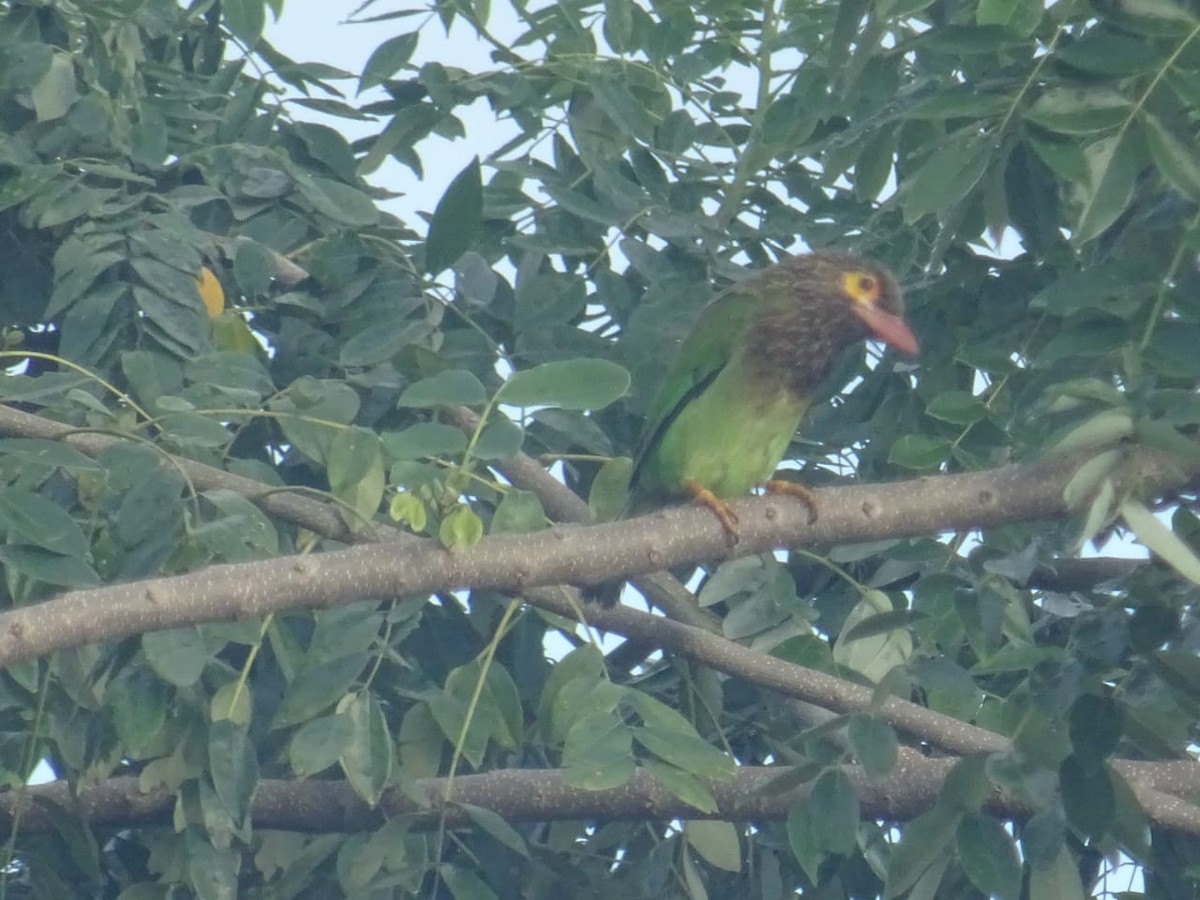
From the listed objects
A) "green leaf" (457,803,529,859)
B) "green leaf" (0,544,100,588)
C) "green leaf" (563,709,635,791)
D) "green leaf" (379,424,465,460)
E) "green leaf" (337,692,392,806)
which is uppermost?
"green leaf" (379,424,465,460)

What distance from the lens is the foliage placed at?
2.66m

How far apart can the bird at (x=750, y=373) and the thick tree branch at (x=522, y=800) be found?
79 centimetres

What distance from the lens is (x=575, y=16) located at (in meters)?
4.22

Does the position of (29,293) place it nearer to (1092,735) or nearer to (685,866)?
(685,866)

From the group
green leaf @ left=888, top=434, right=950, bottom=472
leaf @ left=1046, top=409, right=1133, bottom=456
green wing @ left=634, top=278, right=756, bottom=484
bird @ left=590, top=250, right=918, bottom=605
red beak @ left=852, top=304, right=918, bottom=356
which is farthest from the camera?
green wing @ left=634, top=278, right=756, bottom=484

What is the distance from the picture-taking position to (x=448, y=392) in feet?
9.04

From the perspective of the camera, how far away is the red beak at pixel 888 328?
144 inches

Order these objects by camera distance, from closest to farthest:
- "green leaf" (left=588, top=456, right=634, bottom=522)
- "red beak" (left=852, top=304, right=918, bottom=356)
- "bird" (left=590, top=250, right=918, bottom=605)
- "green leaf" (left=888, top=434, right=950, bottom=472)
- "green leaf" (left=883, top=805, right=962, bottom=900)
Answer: "green leaf" (left=883, top=805, right=962, bottom=900), "green leaf" (left=888, top=434, right=950, bottom=472), "green leaf" (left=588, top=456, right=634, bottom=522), "red beak" (left=852, top=304, right=918, bottom=356), "bird" (left=590, top=250, right=918, bottom=605)

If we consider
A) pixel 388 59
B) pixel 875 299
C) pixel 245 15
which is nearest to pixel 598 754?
pixel 875 299

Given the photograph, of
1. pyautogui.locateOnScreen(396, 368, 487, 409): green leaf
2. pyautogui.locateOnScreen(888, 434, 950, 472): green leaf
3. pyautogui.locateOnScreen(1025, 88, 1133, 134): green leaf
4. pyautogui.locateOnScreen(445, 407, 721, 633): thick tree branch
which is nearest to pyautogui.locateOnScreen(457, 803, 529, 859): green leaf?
pyautogui.locateOnScreen(445, 407, 721, 633): thick tree branch

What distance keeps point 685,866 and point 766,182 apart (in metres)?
1.78

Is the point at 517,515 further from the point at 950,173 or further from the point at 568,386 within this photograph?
the point at 950,173

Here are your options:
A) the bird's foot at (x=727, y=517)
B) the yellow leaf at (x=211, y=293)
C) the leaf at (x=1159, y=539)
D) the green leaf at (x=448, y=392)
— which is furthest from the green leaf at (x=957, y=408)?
the yellow leaf at (x=211, y=293)

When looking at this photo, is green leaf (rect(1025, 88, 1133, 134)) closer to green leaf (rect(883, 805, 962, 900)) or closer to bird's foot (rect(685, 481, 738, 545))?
bird's foot (rect(685, 481, 738, 545))
